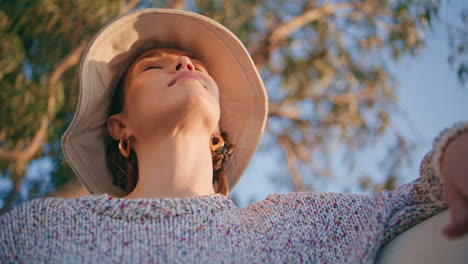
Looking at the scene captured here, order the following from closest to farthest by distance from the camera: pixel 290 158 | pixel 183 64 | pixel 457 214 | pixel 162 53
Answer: pixel 457 214, pixel 183 64, pixel 162 53, pixel 290 158

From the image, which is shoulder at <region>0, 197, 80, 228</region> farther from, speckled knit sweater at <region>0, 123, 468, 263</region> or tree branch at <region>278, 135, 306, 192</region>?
tree branch at <region>278, 135, 306, 192</region>

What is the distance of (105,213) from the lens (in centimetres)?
152

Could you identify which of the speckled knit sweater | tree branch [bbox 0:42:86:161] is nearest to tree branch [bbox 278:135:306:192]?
tree branch [bbox 0:42:86:161]

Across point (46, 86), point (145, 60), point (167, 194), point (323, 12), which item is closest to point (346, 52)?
point (323, 12)

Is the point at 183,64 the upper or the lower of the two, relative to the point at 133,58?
upper

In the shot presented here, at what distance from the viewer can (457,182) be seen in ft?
3.47

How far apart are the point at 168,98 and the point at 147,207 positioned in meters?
0.42

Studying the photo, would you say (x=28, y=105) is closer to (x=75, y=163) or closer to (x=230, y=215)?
(x=75, y=163)

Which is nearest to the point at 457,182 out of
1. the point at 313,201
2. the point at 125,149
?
the point at 313,201

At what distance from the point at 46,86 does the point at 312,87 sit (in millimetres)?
2945

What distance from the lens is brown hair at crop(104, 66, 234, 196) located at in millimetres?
2004

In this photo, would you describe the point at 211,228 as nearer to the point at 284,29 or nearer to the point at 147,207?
the point at 147,207

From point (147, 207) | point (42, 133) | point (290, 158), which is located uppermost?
point (147, 207)

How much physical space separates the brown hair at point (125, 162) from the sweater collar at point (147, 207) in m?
0.43
